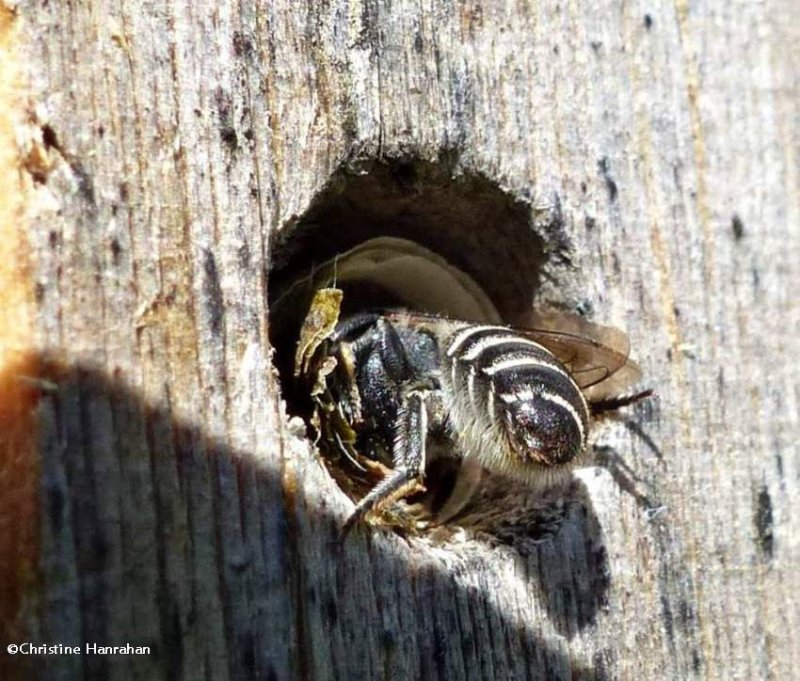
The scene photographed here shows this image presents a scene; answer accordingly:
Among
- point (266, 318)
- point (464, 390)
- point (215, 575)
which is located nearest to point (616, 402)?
point (464, 390)

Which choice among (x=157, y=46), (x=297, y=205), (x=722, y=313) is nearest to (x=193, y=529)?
(x=297, y=205)

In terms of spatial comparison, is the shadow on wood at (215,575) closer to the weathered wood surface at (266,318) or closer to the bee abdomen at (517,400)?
the weathered wood surface at (266,318)

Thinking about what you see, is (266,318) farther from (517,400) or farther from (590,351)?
(590,351)

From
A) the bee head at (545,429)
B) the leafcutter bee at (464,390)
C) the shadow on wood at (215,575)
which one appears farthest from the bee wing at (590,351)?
the shadow on wood at (215,575)

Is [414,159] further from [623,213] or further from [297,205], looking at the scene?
[623,213]

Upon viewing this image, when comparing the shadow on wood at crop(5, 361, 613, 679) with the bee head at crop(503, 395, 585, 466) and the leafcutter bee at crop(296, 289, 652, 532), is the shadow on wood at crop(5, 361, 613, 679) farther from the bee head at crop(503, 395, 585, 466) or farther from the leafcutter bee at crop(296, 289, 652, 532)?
the bee head at crop(503, 395, 585, 466)

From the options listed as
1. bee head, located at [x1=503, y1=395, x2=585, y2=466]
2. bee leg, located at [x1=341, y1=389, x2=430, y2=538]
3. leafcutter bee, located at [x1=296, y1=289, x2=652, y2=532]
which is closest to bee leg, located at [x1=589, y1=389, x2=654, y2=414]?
leafcutter bee, located at [x1=296, y1=289, x2=652, y2=532]
